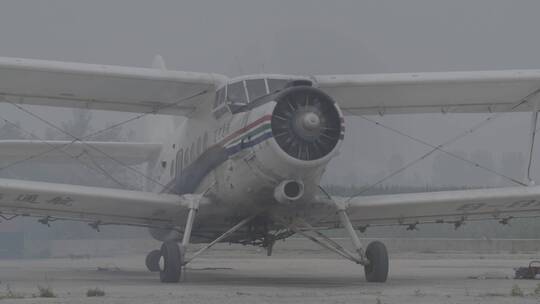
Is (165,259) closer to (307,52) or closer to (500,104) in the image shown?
(500,104)

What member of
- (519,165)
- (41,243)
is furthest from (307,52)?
(41,243)

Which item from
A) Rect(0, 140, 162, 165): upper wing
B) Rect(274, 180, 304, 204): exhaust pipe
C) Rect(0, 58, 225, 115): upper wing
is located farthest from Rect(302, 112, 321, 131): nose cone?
Rect(0, 140, 162, 165): upper wing

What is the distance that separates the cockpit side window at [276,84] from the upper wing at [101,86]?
1.54 metres

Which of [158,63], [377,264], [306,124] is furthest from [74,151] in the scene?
[306,124]

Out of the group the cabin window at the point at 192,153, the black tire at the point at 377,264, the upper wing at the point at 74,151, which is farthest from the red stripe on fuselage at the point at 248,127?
the upper wing at the point at 74,151

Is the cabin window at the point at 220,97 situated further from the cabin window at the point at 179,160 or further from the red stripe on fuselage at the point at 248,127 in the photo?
the cabin window at the point at 179,160

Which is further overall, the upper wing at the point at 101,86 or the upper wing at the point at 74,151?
the upper wing at the point at 74,151

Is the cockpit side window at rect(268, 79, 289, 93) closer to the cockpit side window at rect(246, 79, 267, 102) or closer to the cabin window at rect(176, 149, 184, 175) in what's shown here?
the cockpit side window at rect(246, 79, 267, 102)

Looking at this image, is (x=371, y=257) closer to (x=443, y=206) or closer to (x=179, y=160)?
(x=443, y=206)

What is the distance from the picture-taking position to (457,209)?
15703mm

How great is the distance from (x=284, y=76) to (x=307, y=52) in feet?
260

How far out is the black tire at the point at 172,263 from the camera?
1313cm

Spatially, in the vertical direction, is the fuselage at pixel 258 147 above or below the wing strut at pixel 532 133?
below

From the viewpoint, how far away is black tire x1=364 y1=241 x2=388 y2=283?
13680 millimetres
